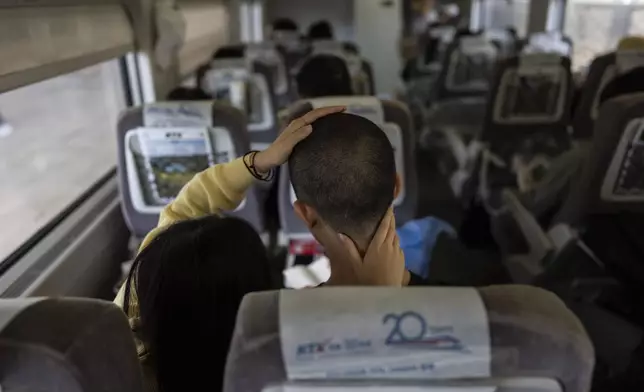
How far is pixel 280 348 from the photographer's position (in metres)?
0.68

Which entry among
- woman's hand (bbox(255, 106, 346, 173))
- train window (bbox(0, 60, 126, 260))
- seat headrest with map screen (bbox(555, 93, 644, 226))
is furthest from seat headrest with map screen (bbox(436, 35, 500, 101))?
woman's hand (bbox(255, 106, 346, 173))

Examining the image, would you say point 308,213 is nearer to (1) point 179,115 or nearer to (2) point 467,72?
(1) point 179,115

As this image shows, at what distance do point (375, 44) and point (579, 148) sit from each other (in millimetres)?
5325

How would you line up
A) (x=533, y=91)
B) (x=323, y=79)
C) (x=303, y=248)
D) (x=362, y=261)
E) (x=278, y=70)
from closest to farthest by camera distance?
(x=362, y=261), (x=303, y=248), (x=323, y=79), (x=533, y=91), (x=278, y=70)

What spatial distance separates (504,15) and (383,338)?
791 centimetres

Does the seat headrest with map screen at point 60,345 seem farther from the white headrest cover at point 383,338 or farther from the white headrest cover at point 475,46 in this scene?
the white headrest cover at point 475,46

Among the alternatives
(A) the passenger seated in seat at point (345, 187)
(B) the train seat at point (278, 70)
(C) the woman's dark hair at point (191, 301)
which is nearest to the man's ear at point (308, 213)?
(A) the passenger seated in seat at point (345, 187)

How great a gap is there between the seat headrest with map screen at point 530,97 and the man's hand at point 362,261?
2623mm

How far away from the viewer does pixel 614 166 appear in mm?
2188

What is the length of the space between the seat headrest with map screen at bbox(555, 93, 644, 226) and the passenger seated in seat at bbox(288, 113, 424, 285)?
1387 mm

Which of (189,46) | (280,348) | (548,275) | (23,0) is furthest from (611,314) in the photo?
(189,46)

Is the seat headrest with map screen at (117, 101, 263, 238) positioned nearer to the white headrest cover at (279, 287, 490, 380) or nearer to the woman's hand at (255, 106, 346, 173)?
the woman's hand at (255, 106, 346, 173)

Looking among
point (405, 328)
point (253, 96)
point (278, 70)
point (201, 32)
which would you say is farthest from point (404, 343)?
point (201, 32)

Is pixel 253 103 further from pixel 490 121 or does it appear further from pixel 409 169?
pixel 409 169
